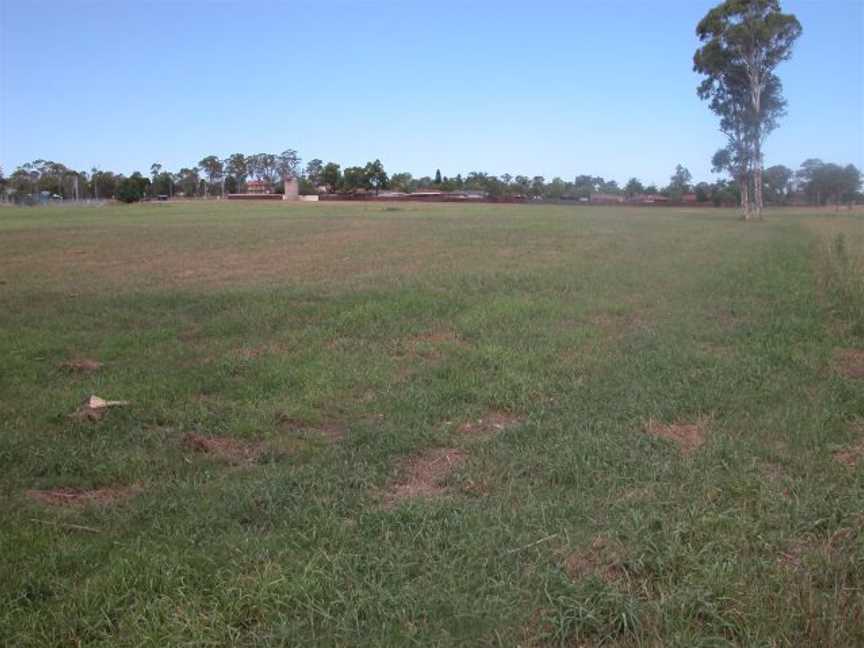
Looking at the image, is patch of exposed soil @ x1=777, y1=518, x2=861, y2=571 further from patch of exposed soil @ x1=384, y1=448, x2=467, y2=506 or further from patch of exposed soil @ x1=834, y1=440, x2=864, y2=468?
patch of exposed soil @ x1=384, y1=448, x2=467, y2=506

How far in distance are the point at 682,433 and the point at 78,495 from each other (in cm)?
391

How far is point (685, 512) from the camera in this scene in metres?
4.07

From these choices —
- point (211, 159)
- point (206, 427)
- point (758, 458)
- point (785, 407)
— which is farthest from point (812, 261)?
point (211, 159)

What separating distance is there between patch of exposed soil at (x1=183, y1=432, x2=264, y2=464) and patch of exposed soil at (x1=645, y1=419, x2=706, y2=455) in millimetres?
2701

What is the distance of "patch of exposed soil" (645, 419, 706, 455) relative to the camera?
17.2 ft

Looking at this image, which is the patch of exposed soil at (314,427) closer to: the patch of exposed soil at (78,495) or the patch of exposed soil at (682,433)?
the patch of exposed soil at (78,495)

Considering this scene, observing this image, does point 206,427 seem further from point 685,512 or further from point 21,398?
point 685,512

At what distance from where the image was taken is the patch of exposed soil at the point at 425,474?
14.8 ft

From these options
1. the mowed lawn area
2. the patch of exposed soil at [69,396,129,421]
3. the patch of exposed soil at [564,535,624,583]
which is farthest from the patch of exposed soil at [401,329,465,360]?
the patch of exposed soil at [564,535,624,583]

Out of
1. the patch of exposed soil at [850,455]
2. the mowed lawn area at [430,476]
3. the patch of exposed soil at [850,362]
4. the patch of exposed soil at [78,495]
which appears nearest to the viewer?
the mowed lawn area at [430,476]

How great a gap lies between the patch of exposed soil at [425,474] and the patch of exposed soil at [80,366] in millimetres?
3891

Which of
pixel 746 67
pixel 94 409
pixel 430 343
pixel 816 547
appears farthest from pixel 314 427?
pixel 746 67

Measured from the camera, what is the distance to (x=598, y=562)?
11.8 feet

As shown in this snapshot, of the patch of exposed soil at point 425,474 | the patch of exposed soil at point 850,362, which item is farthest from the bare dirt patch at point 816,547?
the patch of exposed soil at point 850,362
